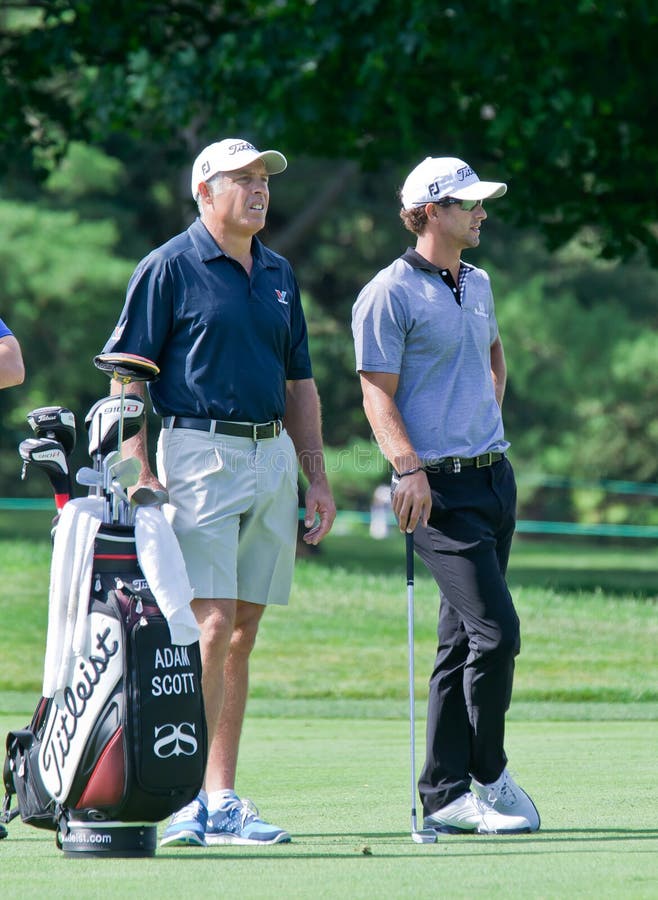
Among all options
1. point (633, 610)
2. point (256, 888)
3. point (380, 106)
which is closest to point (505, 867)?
point (256, 888)

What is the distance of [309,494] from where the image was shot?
17.9ft

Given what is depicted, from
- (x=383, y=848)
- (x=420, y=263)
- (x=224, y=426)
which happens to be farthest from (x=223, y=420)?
(x=383, y=848)

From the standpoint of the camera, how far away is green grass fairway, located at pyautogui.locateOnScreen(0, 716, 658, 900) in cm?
400

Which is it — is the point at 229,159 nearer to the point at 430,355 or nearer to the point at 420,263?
the point at 420,263

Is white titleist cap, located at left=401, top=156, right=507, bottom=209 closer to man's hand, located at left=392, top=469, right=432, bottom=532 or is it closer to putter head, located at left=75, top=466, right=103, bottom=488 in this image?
man's hand, located at left=392, top=469, right=432, bottom=532

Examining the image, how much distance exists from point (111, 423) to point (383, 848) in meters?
1.48

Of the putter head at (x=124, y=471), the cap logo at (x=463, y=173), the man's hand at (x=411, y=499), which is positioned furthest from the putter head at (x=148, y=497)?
the cap logo at (x=463, y=173)

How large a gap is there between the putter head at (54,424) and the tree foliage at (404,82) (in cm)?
953

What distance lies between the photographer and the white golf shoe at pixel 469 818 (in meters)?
5.25

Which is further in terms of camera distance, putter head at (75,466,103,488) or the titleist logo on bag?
putter head at (75,466,103,488)

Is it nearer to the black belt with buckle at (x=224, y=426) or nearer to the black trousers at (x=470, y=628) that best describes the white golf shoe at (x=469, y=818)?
the black trousers at (x=470, y=628)

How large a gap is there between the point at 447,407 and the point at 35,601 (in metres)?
8.69

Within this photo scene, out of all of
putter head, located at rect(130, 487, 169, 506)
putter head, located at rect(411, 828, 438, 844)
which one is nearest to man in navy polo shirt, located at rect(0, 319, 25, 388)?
putter head, located at rect(130, 487, 169, 506)

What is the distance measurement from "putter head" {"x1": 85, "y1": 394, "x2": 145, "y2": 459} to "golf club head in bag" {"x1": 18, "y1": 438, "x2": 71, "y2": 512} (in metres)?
0.10
